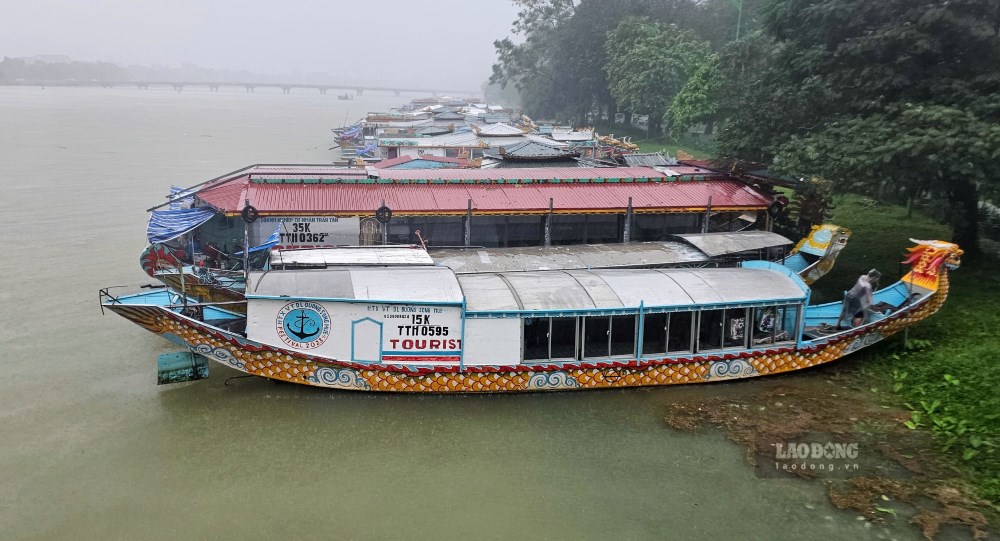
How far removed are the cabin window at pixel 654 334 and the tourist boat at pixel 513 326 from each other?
0.02 m

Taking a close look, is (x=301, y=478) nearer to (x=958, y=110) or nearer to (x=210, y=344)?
(x=210, y=344)

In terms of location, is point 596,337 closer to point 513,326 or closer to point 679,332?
point 679,332

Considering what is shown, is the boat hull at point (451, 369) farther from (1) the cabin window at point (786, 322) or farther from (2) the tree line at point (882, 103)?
(2) the tree line at point (882, 103)

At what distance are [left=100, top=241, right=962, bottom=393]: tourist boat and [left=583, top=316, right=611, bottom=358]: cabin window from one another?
2 centimetres

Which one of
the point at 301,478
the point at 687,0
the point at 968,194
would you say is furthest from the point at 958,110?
the point at 687,0

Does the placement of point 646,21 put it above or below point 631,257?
above

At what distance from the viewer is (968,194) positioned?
14.3 meters

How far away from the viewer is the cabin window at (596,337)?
10.9 metres

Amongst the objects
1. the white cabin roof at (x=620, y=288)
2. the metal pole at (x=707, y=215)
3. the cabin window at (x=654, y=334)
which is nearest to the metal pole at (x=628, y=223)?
the metal pole at (x=707, y=215)

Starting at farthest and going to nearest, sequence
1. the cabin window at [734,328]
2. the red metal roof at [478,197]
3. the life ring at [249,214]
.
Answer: the red metal roof at [478,197] → the life ring at [249,214] → the cabin window at [734,328]

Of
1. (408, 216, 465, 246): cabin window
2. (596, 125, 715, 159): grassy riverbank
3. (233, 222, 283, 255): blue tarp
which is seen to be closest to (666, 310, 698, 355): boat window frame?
(408, 216, 465, 246): cabin window

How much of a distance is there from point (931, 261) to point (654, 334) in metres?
4.61

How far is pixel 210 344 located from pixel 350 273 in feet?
7.10

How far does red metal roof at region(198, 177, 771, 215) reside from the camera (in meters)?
13.8
